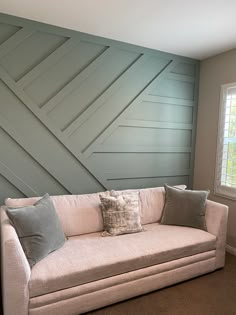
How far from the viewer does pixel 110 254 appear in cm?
213

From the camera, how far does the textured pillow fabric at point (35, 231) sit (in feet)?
6.36

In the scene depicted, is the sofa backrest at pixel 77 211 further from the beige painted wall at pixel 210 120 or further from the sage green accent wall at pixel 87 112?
the beige painted wall at pixel 210 120

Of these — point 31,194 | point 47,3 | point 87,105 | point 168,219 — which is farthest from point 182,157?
point 47,3

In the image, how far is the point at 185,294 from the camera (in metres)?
2.27

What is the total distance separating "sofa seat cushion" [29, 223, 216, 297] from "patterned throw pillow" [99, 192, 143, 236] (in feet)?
0.26

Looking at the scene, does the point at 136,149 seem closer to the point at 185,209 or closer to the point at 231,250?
the point at 185,209

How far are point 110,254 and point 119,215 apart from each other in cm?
50

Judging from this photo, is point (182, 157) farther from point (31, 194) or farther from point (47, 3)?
point (47, 3)

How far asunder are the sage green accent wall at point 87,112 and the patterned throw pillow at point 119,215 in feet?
1.73

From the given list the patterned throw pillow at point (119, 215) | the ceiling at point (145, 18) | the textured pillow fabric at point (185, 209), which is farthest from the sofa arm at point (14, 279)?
the ceiling at point (145, 18)

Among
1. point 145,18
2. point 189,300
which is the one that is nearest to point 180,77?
point 145,18

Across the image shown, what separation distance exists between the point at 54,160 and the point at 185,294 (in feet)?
6.22

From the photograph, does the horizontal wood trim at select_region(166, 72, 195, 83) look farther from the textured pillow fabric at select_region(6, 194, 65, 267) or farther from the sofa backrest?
the textured pillow fabric at select_region(6, 194, 65, 267)

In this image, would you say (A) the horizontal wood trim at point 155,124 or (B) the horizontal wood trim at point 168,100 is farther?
(B) the horizontal wood trim at point 168,100
